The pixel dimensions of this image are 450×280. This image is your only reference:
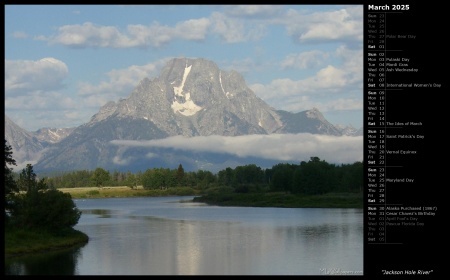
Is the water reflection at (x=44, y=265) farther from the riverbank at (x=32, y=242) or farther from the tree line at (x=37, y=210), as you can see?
the tree line at (x=37, y=210)

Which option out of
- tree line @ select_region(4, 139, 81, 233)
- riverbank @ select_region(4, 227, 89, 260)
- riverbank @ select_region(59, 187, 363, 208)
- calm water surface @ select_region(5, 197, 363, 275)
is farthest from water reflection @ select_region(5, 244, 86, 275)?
riverbank @ select_region(59, 187, 363, 208)

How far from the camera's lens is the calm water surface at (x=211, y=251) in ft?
162

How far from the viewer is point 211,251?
60375 millimetres

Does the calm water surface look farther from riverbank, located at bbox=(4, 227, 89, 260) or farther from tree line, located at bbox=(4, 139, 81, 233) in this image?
tree line, located at bbox=(4, 139, 81, 233)

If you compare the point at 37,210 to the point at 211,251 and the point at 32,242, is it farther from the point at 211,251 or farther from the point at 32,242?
the point at 211,251

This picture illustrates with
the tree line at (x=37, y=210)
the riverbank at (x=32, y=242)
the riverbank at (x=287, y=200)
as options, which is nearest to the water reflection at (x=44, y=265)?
the riverbank at (x=32, y=242)

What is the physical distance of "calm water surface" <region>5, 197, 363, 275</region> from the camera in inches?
1946

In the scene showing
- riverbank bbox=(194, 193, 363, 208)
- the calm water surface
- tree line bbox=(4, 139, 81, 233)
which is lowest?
the calm water surface

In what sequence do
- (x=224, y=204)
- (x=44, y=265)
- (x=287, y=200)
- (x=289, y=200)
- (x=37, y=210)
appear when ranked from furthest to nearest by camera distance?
(x=224, y=204) < (x=287, y=200) < (x=289, y=200) < (x=37, y=210) < (x=44, y=265)

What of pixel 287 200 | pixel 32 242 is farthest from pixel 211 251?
pixel 287 200

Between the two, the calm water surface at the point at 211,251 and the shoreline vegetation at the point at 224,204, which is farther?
the shoreline vegetation at the point at 224,204

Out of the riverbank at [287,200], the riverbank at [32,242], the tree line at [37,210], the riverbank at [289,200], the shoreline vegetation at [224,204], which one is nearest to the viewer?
the riverbank at [32,242]

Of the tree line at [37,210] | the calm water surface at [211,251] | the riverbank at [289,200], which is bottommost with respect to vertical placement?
the calm water surface at [211,251]
